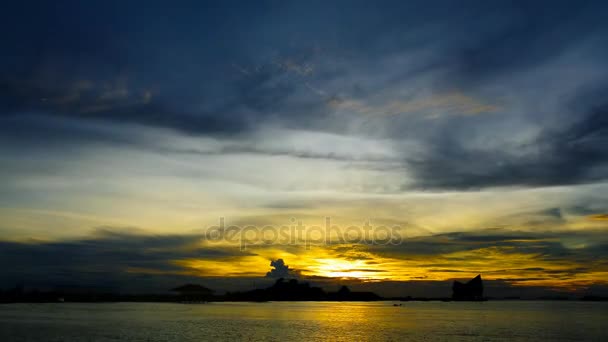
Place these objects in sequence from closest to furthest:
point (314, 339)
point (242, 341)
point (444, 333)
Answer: point (242, 341), point (314, 339), point (444, 333)

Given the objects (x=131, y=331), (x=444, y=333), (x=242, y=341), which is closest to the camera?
(x=242, y=341)

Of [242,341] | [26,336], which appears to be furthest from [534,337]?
[26,336]

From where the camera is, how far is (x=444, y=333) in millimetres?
118000

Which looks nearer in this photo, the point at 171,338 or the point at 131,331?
the point at 171,338

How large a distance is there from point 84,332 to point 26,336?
41.0ft

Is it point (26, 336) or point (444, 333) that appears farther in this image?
point (444, 333)

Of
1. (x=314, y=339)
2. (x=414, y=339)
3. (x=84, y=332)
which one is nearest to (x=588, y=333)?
(x=414, y=339)

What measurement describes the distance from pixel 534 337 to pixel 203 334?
71.9 metres

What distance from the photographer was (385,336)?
110750 mm

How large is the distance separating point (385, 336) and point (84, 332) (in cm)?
6397

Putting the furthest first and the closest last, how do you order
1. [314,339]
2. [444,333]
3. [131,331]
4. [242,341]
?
[444,333], [131,331], [314,339], [242,341]

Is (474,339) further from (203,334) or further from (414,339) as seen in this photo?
(203,334)

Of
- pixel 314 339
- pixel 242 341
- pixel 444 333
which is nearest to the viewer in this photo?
pixel 242 341

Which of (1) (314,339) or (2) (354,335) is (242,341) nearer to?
(1) (314,339)
